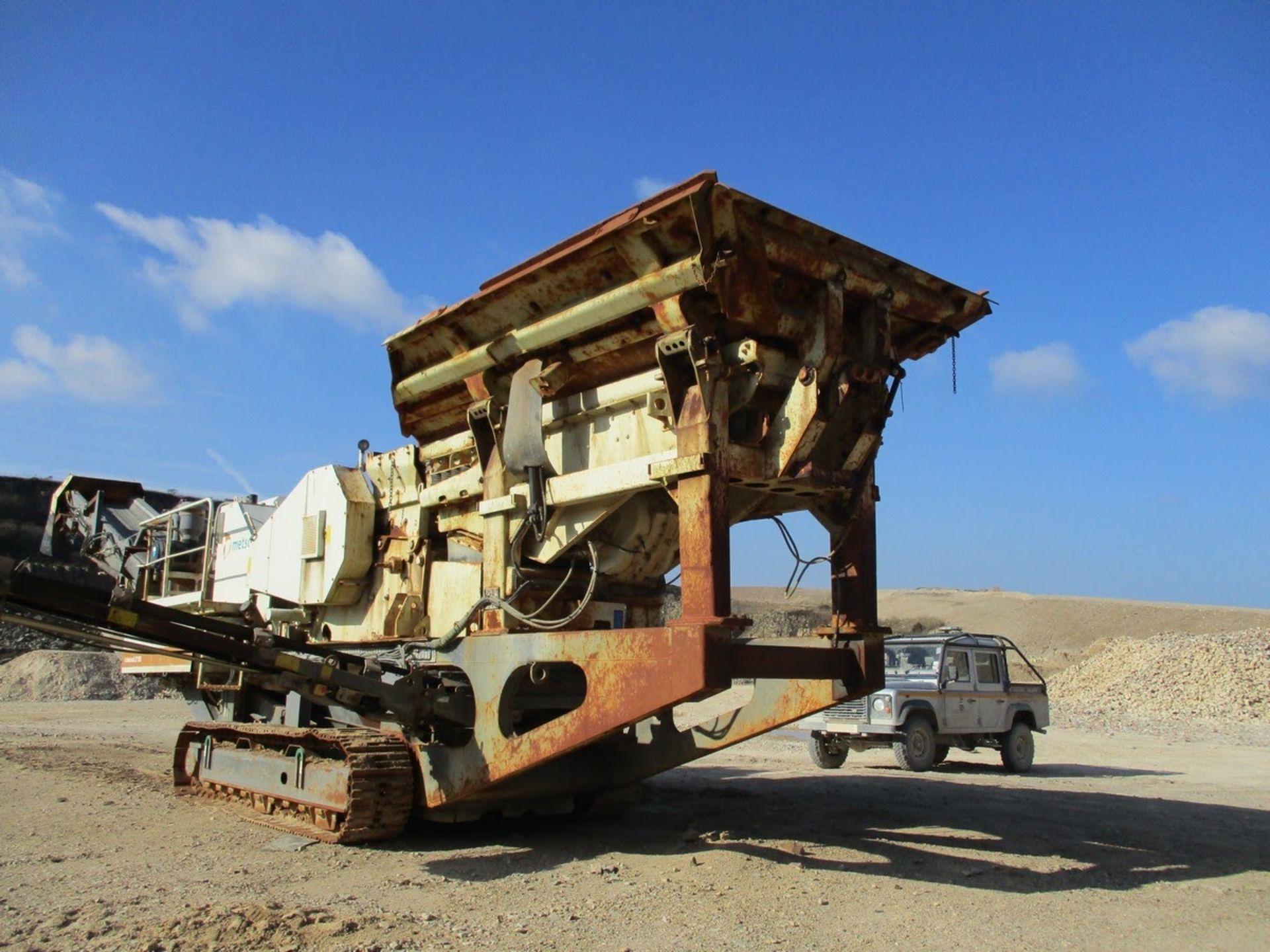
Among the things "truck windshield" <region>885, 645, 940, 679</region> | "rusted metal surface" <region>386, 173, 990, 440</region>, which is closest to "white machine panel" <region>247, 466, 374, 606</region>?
"rusted metal surface" <region>386, 173, 990, 440</region>

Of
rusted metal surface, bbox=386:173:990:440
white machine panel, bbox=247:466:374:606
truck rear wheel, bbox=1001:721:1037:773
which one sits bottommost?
truck rear wheel, bbox=1001:721:1037:773

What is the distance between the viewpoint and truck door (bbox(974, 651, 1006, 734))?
15062 mm

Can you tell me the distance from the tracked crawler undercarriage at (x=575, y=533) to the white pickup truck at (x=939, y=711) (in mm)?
6059

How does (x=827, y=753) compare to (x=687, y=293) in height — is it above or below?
below

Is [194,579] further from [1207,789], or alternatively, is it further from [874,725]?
[1207,789]

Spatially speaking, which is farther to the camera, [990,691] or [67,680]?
[67,680]

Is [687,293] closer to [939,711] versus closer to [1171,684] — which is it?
[939,711]

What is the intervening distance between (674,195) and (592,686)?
3.06 metres

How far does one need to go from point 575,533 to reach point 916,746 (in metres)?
8.31

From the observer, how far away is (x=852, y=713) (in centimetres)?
1417

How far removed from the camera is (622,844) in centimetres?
784

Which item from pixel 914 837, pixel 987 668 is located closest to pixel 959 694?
pixel 987 668

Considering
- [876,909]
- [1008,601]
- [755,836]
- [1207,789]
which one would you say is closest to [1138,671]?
[1207,789]

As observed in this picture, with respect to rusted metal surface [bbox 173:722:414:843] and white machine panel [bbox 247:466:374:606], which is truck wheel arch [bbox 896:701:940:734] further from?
rusted metal surface [bbox 173:722:414:843]
